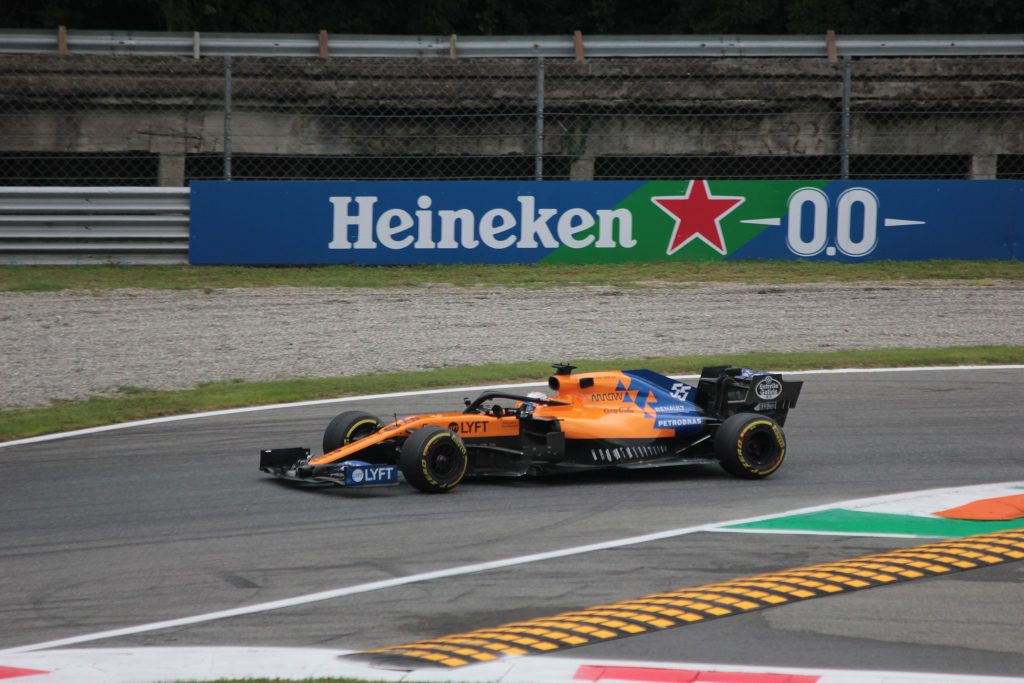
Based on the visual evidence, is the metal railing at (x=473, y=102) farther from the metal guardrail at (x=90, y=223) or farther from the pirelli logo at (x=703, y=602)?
the pirelli logo at (x=703, y=602)

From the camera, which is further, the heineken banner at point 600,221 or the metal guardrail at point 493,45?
the metal guardrail at point 493,45

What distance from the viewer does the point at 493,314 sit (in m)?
16.7

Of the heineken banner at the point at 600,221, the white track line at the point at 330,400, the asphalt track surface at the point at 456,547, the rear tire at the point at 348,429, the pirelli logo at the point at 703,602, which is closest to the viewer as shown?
the pirelli logo at the point at 703,602

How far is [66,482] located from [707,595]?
4.81 meters

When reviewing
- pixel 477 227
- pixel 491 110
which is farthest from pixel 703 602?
pixel 491 110

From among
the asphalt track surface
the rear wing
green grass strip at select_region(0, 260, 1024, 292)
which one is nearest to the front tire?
the asphalt track surface

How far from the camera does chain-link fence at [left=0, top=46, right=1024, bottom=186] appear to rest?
21.5 metres

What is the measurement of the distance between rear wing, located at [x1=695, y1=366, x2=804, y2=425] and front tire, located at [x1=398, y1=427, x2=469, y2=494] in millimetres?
2059

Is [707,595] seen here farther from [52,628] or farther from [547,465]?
[52,628]

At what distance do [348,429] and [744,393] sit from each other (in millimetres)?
2929

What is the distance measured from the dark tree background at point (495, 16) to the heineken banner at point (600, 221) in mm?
10603

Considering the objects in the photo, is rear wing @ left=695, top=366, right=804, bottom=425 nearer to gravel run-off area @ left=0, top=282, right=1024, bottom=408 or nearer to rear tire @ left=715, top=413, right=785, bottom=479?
rear tire @ left=715, top=413, right=785, bottom=479

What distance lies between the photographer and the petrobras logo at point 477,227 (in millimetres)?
18953

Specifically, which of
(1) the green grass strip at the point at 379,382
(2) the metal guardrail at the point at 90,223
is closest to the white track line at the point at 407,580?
(1) the green grass strip at the point at 379,382
